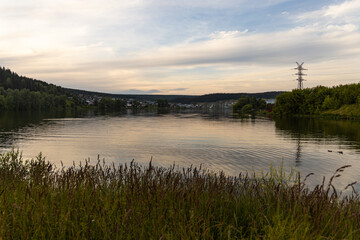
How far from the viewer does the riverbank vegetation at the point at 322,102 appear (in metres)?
134

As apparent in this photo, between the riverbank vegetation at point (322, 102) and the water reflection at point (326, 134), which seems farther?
the riverbank vegetation at point (322, 102)

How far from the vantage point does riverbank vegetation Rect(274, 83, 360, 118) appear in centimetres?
13450

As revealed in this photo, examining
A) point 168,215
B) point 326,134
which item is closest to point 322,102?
point 326,134

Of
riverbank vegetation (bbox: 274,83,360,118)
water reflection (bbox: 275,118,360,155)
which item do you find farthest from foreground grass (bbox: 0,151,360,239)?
riverbank vegetation (bbox: 274,83,360,118)

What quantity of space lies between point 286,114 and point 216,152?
14250 cm

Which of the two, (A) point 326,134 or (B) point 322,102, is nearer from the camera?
(A) point 326,134

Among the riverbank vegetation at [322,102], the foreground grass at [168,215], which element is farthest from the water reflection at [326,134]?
the riverbank vegetation at [322,102]

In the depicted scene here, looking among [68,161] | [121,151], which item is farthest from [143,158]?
[68,161]

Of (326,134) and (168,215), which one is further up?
(168,215)

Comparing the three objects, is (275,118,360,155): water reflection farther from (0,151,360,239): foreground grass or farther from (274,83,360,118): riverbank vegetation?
(274,83,360,118): riverbank vegetation

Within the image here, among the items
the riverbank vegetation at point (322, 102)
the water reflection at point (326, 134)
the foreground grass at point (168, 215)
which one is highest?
the riverbank vegetation at point (322, 102)

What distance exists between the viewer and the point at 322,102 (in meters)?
154

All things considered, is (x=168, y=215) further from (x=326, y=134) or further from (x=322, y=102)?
(x=322, y=102)

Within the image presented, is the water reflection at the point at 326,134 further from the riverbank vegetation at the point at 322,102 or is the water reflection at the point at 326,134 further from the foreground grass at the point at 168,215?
the riverbank vegetation at the point at 322,102
